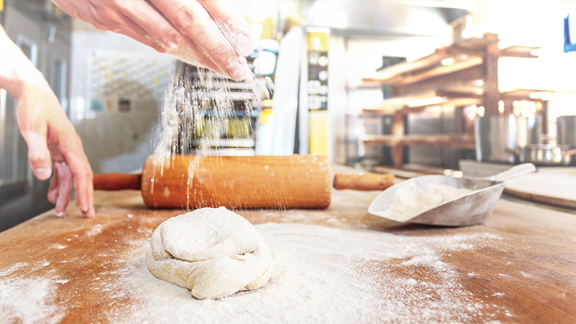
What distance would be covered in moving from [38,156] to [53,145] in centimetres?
9

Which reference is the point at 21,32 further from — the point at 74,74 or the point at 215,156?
the point at 215,156

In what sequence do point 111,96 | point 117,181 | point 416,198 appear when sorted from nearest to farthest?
point 416,198 → point 117,181 → point 111,96

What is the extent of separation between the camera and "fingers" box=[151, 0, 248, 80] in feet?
1.37

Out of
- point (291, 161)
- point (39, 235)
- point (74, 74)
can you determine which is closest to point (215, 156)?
point (291, 161)

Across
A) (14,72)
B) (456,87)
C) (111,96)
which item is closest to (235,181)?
(14,72)

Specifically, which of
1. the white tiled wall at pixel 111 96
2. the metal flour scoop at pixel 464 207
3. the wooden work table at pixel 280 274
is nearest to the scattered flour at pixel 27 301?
the wooden work table at pixel 280 274

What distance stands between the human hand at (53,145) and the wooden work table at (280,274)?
67 mm

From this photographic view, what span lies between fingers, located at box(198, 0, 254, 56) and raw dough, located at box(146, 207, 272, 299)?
0.86ft

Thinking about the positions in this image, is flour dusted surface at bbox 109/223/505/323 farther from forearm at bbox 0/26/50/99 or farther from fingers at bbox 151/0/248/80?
forearm at bbox 0/26/50/99

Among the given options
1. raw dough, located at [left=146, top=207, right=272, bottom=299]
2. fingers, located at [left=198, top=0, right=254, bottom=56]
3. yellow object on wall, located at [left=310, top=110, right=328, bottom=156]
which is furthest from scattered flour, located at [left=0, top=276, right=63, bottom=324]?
yellow object on wall, located at [left=310, top=110, right=328, bottom=156]

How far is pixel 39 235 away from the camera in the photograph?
60 cm

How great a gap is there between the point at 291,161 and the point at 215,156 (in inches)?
7.7

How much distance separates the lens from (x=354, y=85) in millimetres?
2932

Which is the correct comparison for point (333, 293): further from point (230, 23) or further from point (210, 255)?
point (230, 23)
